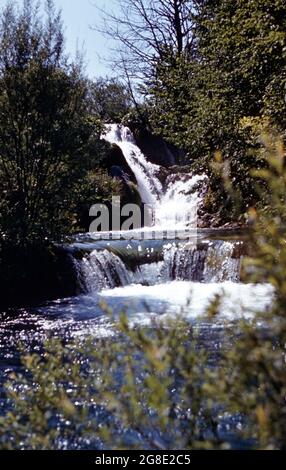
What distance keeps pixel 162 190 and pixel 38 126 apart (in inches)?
515

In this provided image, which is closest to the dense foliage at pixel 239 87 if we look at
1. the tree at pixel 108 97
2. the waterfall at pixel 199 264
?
the waterfall at pixel 199 264

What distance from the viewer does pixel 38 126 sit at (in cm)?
1394

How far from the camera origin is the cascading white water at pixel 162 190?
22828 millimetres

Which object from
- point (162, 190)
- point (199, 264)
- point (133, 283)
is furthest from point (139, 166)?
point (199, 264)

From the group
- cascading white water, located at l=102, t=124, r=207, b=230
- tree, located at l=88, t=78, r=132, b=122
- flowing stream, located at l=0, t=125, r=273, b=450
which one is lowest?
flowing stream, located at l=0, t=125, r=273, b=450

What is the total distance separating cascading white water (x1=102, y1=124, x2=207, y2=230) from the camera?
22828mm

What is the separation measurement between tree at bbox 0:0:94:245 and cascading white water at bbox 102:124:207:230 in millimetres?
7608

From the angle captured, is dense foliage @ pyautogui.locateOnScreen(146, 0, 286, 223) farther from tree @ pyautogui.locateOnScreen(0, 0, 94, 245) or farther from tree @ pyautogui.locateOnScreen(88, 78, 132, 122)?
tree @ pyautogui.locateOnScreen(88, 78, 132, 122)

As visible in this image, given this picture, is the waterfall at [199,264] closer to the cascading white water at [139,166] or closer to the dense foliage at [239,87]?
the dense foliage at [239,87]

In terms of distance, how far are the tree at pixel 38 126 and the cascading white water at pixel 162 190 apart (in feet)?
25.0
